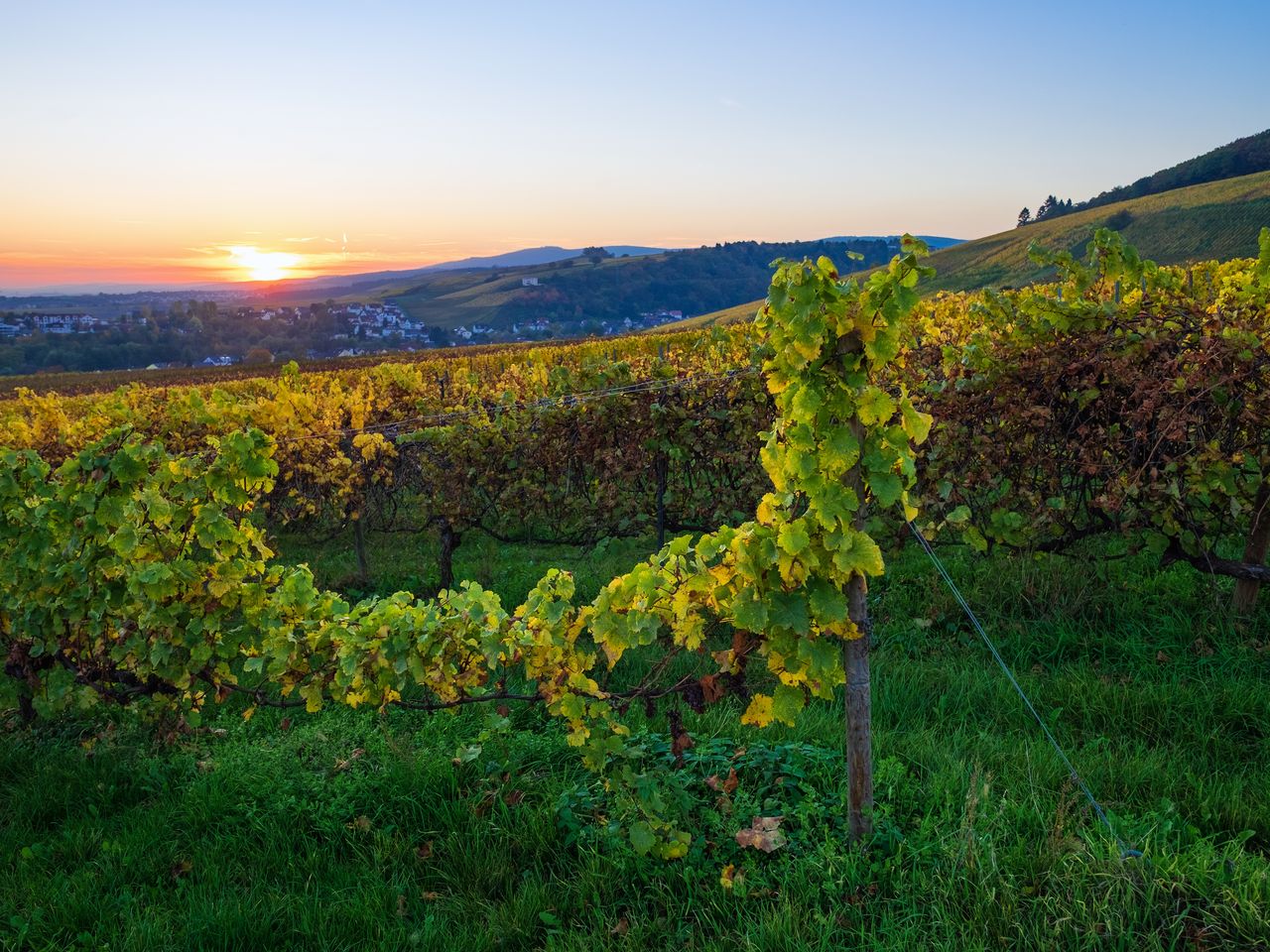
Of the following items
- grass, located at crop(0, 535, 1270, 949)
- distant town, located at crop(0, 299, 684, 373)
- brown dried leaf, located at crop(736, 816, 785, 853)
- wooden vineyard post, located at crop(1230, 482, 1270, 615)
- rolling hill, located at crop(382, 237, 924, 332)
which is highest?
rolling hill, located at crop(382, 237, 924, 332)

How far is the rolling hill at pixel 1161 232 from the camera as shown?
211ft

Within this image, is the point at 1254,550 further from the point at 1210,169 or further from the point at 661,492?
the point at 1210,169

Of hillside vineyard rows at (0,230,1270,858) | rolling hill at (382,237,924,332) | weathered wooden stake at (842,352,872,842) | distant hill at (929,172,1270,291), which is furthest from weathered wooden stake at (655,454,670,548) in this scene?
rolling hill at (382,237,924,332)

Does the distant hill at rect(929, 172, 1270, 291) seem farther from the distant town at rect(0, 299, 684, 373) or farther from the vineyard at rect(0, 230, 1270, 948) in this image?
the distant town at rect(0, 299, 684, 373)

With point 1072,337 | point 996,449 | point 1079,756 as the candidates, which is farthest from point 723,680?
point 1072,337

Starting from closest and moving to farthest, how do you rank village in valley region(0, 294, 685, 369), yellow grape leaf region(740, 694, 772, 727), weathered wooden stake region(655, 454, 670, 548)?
yellow grape leaf region(740, 694, 772, 727) < weathered wooden stake region(655, 454, 670, 548) < village in valley region(0, 294, 685, 369)

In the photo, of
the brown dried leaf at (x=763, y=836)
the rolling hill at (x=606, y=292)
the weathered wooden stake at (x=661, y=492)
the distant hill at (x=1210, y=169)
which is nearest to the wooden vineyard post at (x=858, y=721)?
the brown dried leaf at (x=763, y=836)

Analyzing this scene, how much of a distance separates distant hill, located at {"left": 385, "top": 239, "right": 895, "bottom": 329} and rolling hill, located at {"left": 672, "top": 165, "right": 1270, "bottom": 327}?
74636mm

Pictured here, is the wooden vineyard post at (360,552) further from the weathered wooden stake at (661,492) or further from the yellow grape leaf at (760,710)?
the yellow grape leaf at (760,710)

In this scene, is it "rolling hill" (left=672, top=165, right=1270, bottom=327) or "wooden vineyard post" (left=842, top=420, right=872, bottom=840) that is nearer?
"wooden vineyard post" (left=842, top=420, right=872, bottom=840)

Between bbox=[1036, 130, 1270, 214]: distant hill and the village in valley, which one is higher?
bbox=[1036, 130, 1270, 214]: distant hill

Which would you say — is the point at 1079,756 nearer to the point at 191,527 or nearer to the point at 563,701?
the point at 563,701

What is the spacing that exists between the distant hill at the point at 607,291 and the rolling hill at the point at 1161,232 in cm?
7464

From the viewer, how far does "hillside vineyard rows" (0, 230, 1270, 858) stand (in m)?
2.93
